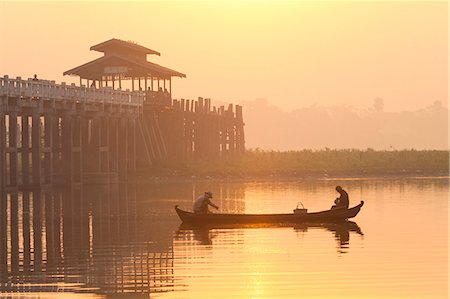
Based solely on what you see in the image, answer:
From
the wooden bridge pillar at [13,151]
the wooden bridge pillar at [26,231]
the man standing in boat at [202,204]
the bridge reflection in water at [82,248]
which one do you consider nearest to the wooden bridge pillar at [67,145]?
the wooden bridge pillar at [13,151]

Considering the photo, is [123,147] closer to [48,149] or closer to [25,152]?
[48,149]

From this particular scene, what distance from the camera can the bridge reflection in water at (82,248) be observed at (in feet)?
74.7

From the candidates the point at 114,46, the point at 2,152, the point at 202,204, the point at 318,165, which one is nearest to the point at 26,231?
the point at 202,204

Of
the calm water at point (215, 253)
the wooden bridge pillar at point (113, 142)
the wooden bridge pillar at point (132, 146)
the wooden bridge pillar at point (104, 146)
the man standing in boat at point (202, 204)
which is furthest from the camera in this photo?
the wooden bridge pillar at point (132, 146)

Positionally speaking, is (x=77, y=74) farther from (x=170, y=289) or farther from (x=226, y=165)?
(x=170, y=289)

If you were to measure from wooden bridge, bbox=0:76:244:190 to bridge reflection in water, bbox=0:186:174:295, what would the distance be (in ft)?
17.0

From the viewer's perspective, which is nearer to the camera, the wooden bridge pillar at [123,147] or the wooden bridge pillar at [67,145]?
the wooden bridge pillar at [67,145]

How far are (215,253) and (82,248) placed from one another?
3.59 m

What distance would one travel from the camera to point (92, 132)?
63.2 m

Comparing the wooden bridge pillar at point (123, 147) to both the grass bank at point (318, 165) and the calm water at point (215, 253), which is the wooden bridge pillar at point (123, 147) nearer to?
the grass bank at point (318, 165)

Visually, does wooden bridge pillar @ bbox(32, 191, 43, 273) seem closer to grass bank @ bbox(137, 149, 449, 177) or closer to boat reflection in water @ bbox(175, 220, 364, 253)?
boat reflection in water @ bbox(175, 220, 364, 253)

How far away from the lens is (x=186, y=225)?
35781 mm

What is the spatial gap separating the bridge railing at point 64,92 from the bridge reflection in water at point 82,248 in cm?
481

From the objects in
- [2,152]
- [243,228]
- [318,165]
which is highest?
[2,152]
